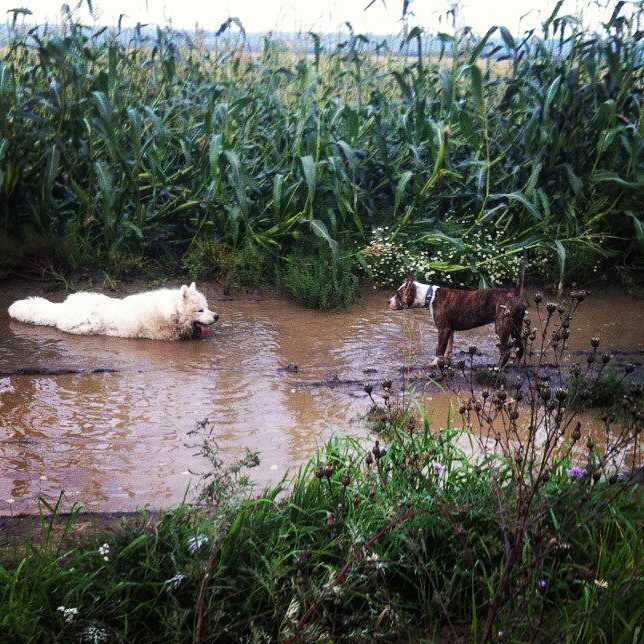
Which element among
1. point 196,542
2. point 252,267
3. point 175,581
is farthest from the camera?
point 252,267

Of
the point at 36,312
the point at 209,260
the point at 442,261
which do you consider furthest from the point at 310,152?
the point at 36,312

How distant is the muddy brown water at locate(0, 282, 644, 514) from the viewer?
15.4 feet

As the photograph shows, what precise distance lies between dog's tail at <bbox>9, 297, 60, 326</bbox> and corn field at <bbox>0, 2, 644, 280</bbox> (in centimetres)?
104

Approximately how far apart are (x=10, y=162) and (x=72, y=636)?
6.20m

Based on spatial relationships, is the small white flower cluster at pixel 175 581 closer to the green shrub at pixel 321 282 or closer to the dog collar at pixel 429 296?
the dog collar at pixel 429 296

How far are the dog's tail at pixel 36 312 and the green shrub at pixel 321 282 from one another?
2267mm

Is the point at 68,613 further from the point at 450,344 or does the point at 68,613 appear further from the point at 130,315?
the point at 130,315

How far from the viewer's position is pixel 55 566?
311 cm

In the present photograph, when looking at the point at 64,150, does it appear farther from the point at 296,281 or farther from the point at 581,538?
the point at 581,538

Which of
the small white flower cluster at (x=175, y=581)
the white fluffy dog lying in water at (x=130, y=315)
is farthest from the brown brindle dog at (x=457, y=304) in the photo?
the small white flower cluster at (x=175, y=581)

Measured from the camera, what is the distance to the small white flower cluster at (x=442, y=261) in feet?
27.9

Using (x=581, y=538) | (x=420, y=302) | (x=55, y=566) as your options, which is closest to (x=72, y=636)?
(x=55, y=566)

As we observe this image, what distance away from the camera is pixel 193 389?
20.5 feet

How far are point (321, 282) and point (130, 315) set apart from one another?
76.1 inches
